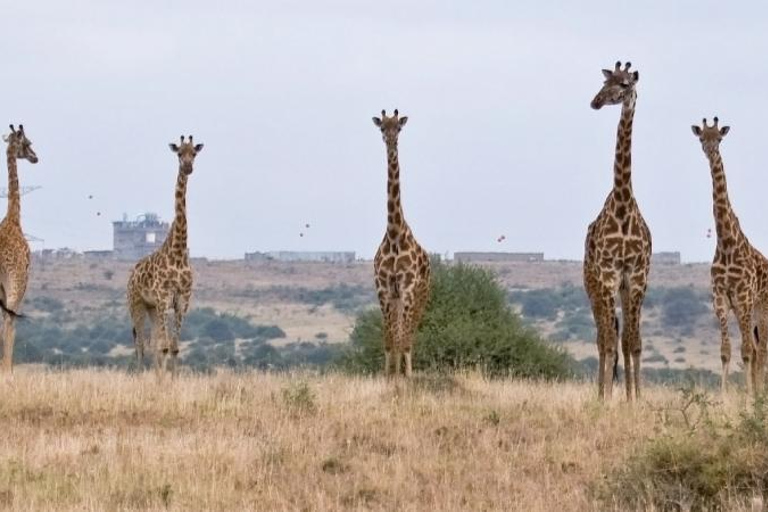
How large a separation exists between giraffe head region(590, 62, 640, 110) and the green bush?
6.61 metres

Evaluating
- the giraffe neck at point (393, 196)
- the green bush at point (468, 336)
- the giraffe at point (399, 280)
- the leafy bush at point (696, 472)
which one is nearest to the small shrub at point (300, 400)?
the giraffe at point (399, 280)

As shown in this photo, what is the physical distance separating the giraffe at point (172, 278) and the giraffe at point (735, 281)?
19.2ft

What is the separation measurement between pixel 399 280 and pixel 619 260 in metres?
2.59

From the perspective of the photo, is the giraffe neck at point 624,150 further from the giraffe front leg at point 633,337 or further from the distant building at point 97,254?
the distant building at point 97,254

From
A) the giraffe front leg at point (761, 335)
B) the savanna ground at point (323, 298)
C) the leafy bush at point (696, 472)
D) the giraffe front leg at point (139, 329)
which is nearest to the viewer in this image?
the leafy bush at point (696, 472)

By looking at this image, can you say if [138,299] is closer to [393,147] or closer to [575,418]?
[393,147]

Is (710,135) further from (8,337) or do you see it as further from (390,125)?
(8,337)

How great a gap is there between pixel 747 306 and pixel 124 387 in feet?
21.2

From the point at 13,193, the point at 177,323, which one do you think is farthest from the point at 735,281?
the point at 13,193

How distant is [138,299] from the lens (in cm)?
2050

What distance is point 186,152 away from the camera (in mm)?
19422

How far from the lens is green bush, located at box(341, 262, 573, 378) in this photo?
24609 mm

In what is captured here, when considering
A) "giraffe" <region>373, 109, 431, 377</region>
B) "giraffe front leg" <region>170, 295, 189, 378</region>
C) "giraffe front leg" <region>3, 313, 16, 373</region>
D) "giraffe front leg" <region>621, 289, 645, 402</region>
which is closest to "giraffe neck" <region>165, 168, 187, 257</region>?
"giraffe front leg" <region>170, 295, 189, 378</region>

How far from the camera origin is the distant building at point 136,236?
4443 inches
